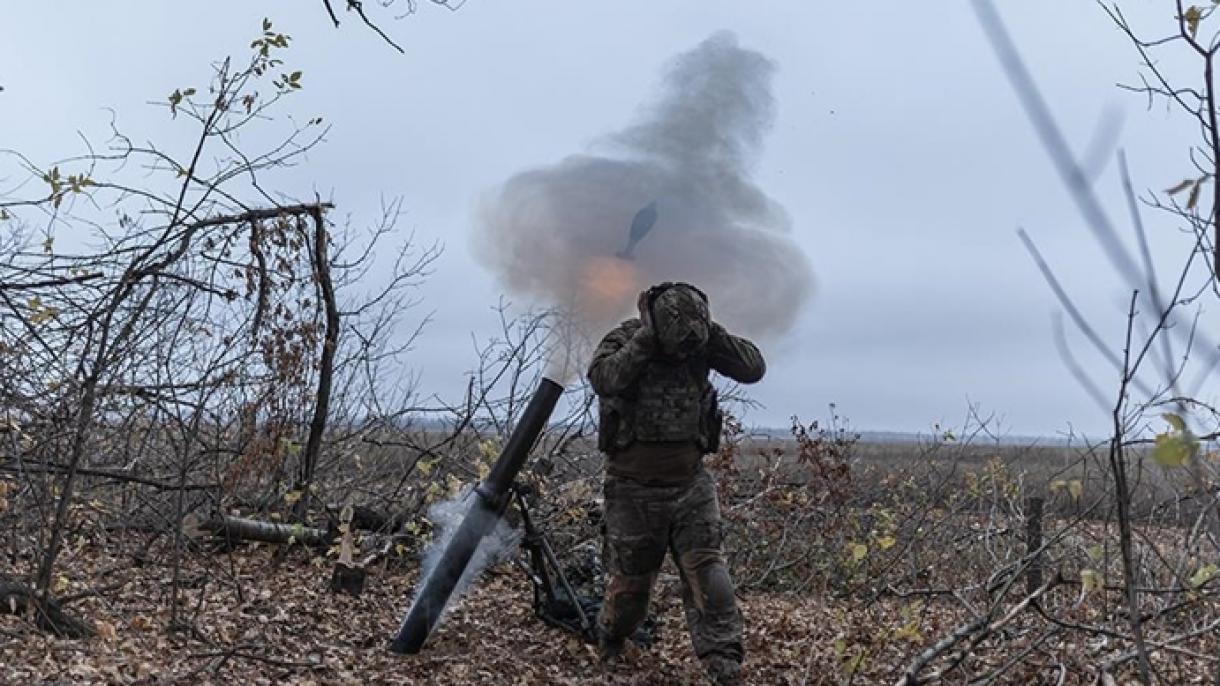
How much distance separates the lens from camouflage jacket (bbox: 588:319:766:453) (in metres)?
6.20

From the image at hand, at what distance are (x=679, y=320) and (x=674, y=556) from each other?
1.34 m

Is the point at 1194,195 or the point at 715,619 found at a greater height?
the point at 1194,195

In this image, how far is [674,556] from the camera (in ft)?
20.8

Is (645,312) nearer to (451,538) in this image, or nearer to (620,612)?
(620,612)

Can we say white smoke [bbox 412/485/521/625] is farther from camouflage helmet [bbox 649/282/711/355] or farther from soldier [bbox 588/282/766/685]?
camouflage helmet [bbox 649/282/711/355]

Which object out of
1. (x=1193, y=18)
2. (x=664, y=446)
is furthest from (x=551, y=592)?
(x=1193, y=18)

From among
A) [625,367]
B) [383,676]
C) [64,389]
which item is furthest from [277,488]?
[625,367]

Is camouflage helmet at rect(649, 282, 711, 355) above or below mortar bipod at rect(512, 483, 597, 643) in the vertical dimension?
above

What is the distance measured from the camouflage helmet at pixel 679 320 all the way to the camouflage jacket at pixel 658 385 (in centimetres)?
9

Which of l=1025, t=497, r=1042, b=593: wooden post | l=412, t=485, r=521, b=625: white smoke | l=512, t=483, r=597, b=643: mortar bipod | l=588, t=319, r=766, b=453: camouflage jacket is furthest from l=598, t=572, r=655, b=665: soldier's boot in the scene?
l=1025, t=497, r=1042, b=593: wooden post

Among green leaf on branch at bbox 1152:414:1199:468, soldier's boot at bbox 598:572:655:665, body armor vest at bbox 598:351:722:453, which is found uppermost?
body armor vest at bbox 598:351:722:453

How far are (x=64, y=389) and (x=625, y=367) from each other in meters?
3.24

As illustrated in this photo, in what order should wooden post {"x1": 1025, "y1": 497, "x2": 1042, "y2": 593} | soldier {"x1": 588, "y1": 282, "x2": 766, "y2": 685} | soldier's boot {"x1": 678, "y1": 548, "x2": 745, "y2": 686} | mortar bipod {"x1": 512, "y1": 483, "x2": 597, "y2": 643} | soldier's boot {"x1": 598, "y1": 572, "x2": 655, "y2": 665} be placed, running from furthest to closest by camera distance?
wooden post {"x1": 1025, "y1": 497, "x2": 1042, "y2": 593}, mortar bipod {"x1": 512, "y1": 483, "x2": 597, "y2": 643}, soldier's boot {"x1": 598, "y1": 572, "x2": 655, "y2": 665}, soldier {"x1": 588, "y1": 282, "x2": 766, "y2": 685}, soldier's boot {"x1": 678, "y1": 548, "x2": 745, "y2": 686}

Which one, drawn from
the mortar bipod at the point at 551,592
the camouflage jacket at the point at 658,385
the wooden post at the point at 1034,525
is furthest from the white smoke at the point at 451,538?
the wooden post at the point at 1034,525
